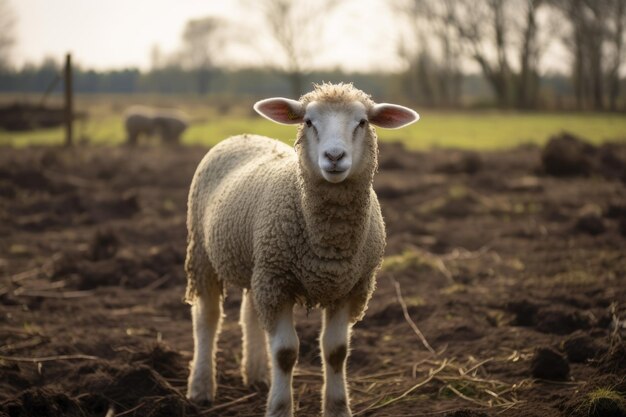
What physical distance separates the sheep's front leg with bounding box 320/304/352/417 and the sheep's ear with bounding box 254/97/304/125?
3.97ft

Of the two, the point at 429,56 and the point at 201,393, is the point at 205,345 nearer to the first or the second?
the point at 201,393

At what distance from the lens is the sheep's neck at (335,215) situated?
420 cm

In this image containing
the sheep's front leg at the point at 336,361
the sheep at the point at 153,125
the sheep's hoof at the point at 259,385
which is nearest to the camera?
the sheep's front leg at the point at 336,361

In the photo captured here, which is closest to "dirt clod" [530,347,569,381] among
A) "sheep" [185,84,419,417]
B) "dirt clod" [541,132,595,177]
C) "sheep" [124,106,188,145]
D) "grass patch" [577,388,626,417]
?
"grass patch" [577,388,626,417]

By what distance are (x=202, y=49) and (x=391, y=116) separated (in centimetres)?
5729

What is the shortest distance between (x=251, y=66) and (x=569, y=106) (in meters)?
22.9

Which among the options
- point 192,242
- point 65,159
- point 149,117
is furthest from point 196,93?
point 192,242

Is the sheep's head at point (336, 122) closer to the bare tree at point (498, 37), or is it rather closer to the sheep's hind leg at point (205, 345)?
the sheep's hind leg at point (205, 345)

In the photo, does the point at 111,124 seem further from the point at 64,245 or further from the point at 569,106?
the point at 569,106

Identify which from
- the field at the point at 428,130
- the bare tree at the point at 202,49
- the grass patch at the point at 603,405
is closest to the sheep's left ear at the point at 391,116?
the grass patch at the point at 603,405

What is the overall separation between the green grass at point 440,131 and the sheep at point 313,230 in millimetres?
15173

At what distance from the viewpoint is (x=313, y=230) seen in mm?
4262

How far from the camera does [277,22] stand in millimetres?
50938

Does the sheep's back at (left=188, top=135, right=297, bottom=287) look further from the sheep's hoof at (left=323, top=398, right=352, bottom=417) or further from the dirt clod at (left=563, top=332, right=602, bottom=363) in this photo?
the dirt clod at (left=563, top=332, right=602, bottom=363)
